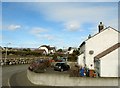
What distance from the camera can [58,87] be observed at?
71.2 feet

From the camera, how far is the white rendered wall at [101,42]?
1583 inches

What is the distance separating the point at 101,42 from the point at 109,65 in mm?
11152

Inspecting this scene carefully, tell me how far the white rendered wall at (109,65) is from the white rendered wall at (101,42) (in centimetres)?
1058

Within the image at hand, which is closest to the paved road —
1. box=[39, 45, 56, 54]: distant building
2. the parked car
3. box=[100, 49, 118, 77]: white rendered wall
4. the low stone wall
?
the parked car

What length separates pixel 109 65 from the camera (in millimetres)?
29797

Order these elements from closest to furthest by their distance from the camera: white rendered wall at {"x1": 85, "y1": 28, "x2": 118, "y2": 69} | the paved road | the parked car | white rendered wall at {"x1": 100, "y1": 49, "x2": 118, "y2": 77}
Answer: the paved road < white rendered wall at {"x1": 100, "y1": 49, "x2": 118, "y2": 77} < the parked car < white rendered wall at {"x1": 85, "y1": 28, "x2": 118, "y2": 69}

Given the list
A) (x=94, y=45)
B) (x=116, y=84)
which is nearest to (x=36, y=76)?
(x=116, y=84)

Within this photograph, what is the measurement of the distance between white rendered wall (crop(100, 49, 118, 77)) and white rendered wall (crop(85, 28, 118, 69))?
34.7ft

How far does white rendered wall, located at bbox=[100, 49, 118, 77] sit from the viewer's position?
29.3m

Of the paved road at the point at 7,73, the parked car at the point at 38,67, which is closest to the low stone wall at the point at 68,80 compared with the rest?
the paved road at the point at 7,73

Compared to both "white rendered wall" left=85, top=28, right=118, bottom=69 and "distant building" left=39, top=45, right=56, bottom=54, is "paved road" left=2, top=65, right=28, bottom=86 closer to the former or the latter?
"white rendered wall" left=85, top=28, right=118, bottom=69

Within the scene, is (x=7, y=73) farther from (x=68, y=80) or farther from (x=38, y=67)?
(x=68, y=80)

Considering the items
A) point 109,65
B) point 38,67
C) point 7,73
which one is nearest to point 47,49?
point 7,73

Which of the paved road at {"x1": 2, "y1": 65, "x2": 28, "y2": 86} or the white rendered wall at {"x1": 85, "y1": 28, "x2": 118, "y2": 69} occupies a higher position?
the white rendered wall at {"x1": 85, "y1": 28, "x2": 118, "y2": 69}
